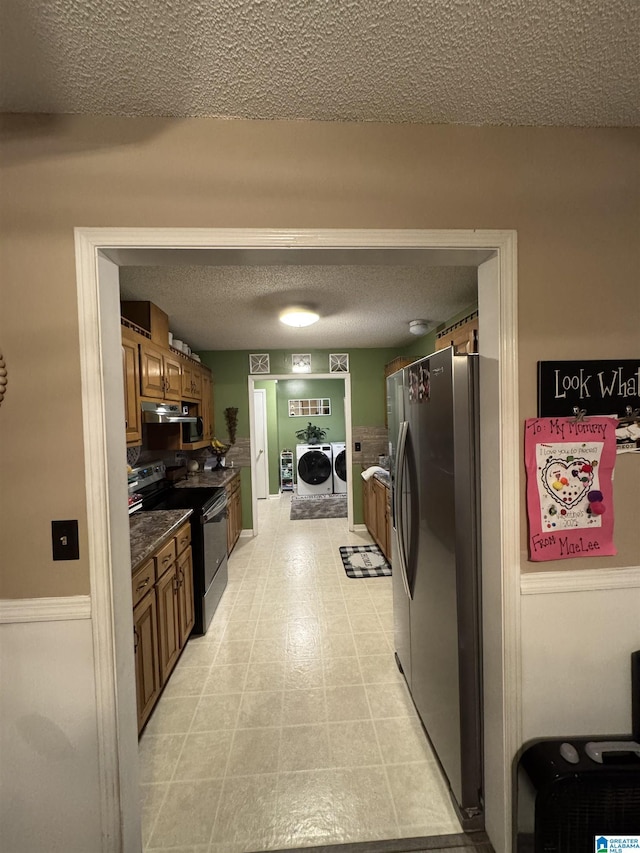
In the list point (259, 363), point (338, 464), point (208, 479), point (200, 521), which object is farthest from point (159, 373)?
point (338, 464)

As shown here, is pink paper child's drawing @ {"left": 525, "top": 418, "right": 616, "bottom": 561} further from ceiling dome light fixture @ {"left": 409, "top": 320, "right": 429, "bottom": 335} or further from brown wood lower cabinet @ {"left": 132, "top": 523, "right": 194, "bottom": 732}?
ceiling dome light fixture @ {"left": 409, "top": 320, "right": 429, "bottom": 335}

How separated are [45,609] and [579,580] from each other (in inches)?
67.4

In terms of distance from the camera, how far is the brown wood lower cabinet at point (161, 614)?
1.71 metres

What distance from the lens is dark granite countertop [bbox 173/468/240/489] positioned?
11.6 ft

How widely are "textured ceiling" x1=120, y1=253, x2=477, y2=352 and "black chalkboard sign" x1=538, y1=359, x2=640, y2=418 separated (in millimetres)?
478

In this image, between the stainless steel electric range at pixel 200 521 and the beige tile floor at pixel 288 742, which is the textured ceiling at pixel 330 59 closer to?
the stainless steel electric range at pixel 200 521

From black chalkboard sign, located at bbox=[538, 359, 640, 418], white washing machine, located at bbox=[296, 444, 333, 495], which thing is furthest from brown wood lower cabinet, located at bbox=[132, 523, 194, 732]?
white washing machine, located at bbox=[296, 444, 333, 495]

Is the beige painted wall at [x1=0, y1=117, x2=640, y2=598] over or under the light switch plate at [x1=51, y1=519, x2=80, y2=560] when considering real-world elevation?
over

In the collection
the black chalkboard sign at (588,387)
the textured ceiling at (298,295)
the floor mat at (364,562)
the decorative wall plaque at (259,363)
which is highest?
the textured ceiling at (298,295)

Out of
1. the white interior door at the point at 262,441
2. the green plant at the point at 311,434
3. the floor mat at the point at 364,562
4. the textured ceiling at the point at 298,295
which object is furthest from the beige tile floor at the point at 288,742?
the green plant at the point at 311,434

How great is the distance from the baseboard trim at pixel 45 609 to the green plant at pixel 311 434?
6244 millimetres

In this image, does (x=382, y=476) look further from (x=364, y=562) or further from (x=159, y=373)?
(x=159, y=373)

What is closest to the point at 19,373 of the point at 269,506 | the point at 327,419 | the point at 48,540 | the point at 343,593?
the point at 48,540

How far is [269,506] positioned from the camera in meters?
6.33
